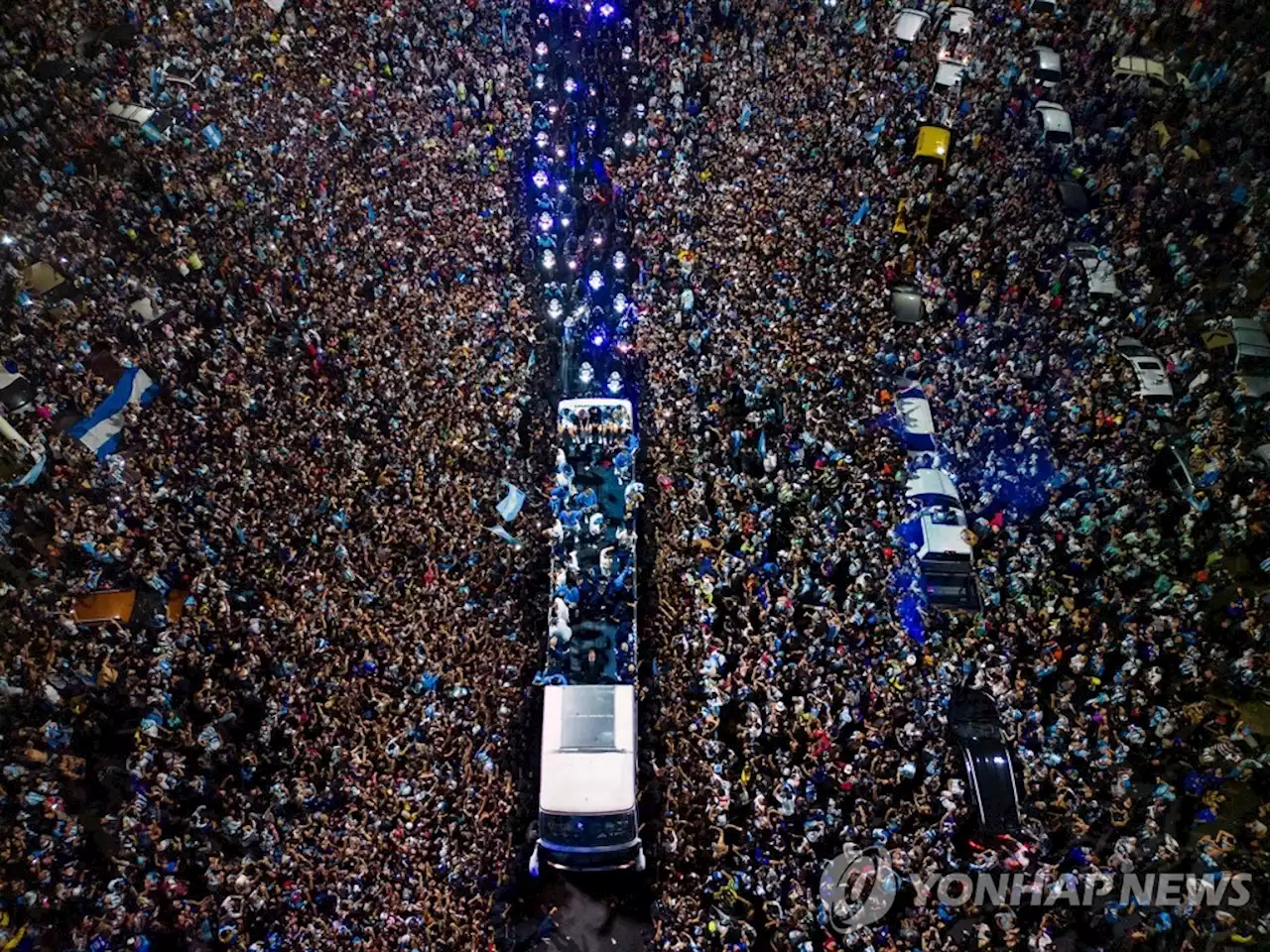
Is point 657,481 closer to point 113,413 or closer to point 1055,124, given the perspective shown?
point 113,413

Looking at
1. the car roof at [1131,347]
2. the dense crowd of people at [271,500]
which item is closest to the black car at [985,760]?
the dense crowd of people at [271,500]

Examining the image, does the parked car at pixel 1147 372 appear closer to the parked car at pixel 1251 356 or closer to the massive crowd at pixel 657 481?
the massive crowd at pixel 657 481

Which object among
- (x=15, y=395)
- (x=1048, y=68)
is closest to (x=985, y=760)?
(x=15, y=395)

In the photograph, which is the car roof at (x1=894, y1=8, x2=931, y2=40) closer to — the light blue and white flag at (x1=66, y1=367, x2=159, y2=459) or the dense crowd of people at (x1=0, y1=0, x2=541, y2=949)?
the dense crowd of people at (x1=0, y1=0, x2=541, y2=949)

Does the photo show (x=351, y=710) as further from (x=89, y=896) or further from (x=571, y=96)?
(x=571, y=96)

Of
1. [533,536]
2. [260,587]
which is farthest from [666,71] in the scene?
[260,587]
